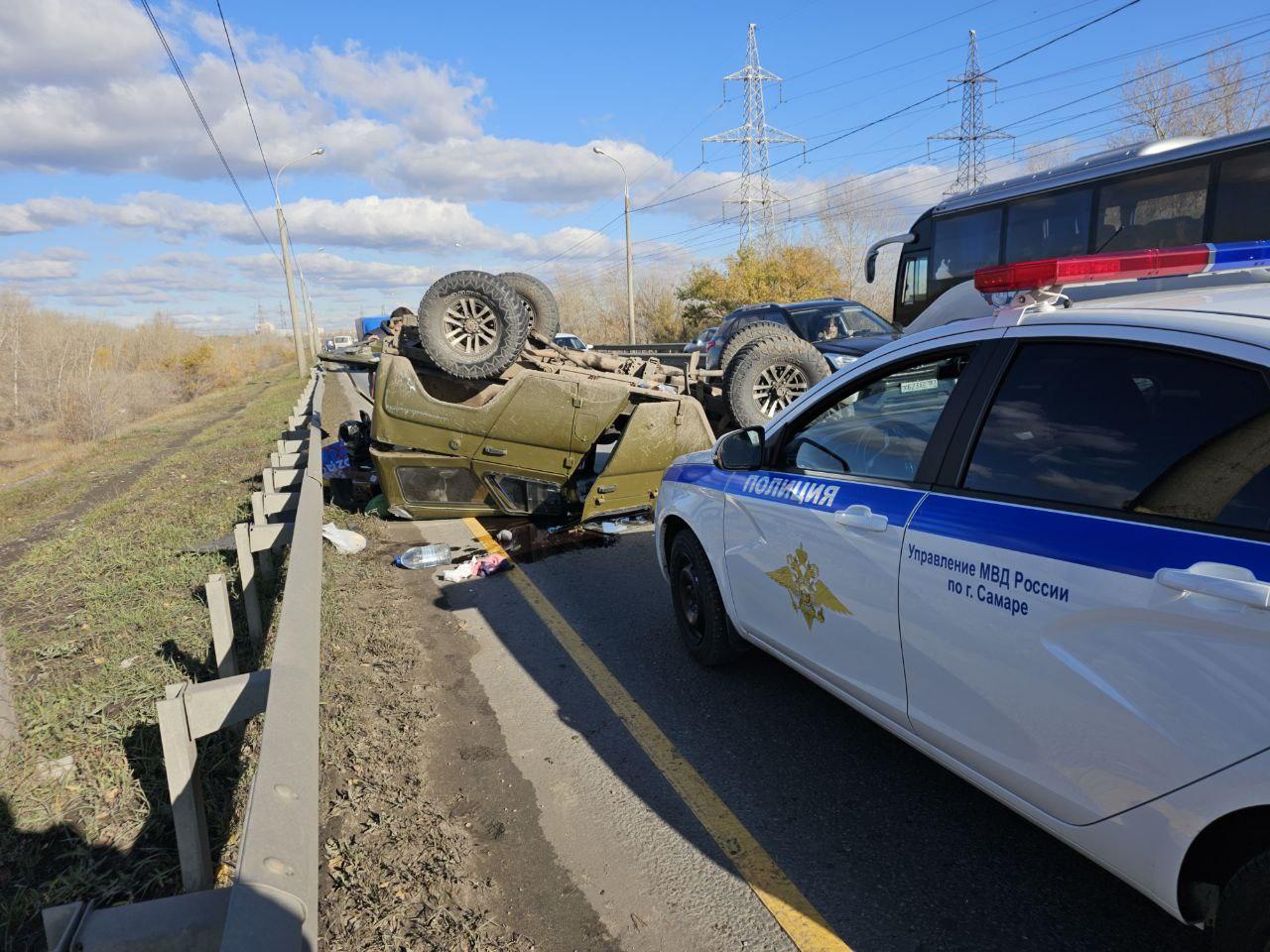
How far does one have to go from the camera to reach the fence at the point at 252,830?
5.18 ft

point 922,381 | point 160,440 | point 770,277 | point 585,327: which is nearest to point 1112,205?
point 922,381

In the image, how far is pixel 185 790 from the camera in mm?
2500

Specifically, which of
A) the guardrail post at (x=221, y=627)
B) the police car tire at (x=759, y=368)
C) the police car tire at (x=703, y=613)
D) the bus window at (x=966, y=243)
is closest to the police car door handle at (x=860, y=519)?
the police car tire at (x=703, y=613)

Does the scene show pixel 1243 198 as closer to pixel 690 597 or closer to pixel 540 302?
pixel 540 302

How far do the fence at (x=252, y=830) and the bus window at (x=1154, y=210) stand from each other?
430 inches

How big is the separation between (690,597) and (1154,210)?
9.46 m

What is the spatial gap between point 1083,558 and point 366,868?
101 inches

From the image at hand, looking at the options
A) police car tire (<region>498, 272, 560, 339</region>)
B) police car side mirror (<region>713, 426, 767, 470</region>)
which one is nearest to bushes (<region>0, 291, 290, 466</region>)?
police car tire (<region>498, 272, 560, 339</region>)

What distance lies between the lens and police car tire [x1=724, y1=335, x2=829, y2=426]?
25.8 feet

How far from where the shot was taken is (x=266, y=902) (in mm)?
1547

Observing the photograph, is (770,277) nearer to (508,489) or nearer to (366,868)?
(508,489)

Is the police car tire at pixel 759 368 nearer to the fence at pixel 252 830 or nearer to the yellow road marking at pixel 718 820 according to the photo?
the yellow road marking at pixel 718 820

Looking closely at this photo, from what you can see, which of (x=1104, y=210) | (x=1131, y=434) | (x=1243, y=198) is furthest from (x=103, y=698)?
(x=1104, y=210)

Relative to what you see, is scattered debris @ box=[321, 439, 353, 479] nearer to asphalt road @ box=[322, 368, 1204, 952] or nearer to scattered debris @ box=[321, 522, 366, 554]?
scattered debris @ box=[321, 522, 366, 554]
